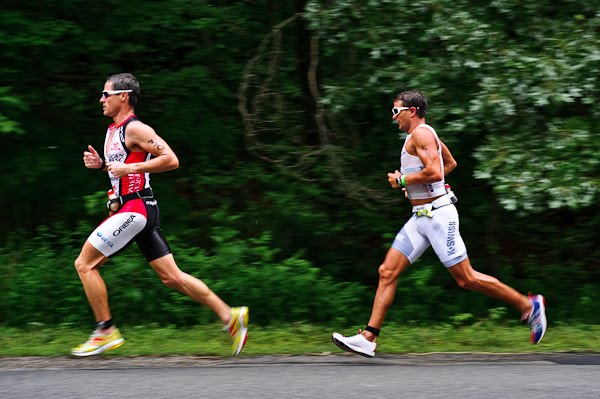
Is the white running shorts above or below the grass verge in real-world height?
above

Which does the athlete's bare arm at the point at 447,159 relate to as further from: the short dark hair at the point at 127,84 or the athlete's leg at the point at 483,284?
the short dark hair at the point at 127,84

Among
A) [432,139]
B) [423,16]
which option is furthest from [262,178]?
[432,139]

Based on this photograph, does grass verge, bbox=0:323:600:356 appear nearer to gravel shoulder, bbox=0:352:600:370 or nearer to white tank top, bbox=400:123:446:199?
gravel shoulder, bbox=0:352:600:370

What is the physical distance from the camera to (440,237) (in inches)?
280

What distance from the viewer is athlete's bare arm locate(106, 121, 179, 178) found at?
6.84 metres

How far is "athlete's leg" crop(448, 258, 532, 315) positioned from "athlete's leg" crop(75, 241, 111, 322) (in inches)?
95.6

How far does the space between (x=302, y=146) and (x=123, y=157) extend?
15.2ft

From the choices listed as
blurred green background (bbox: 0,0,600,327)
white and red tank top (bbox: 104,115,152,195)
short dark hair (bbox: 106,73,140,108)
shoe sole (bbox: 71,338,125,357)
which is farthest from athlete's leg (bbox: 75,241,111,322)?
blurred green background (bbox: 0,0,600,327)

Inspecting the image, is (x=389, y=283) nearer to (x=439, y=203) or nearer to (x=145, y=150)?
(x=439, y=203)

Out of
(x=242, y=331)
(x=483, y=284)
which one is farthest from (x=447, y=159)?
(x=242, y=331)

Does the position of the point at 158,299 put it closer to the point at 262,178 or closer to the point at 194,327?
the point at 194,327

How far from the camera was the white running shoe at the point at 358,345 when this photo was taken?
22.8ft

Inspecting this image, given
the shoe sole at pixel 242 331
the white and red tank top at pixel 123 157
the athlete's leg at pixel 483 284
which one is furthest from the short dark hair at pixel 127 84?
the athlete's leg at pixel 483 284

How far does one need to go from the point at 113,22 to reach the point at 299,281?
156 inches
